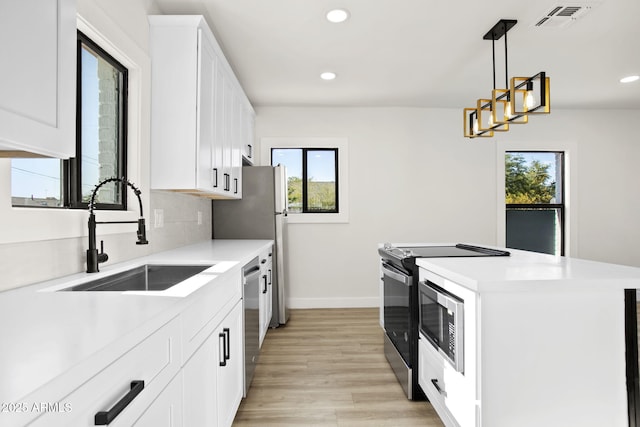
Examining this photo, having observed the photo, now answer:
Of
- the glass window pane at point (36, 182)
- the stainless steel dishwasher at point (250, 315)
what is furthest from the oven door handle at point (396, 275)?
the glass window pane at point (36, 182)

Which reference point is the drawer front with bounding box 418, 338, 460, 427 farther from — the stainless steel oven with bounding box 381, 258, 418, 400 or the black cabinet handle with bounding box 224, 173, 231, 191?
the black cabinet handle with bounding box 224, 173, 231, 191

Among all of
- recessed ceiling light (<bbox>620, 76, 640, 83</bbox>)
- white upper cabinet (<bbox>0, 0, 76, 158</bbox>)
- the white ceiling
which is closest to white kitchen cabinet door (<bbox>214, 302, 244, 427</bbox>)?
white upper cabinet (<bbox>0, 0, 76, 158</bbox>)

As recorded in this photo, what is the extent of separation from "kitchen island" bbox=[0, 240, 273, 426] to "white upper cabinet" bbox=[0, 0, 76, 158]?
422 mm

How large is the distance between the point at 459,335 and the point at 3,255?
1739 millimetres

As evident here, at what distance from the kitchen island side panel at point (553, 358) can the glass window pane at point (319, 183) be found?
10.7 ft

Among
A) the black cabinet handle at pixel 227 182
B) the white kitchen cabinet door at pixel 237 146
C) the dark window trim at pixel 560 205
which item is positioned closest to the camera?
the black cabinet handle at pixel 227 182

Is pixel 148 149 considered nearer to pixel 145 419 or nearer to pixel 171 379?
pixel 171 379

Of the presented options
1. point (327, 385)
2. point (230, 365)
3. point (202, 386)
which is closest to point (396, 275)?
point (327, 385)

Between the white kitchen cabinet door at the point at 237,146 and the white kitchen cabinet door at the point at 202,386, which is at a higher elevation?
the white kitchen cabinet door at the point at 237,146

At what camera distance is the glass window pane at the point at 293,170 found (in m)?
4.64

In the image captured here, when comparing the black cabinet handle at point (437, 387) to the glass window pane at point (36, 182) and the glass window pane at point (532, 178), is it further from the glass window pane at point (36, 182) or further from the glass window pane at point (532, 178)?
the glass window pane at point (532, 178)

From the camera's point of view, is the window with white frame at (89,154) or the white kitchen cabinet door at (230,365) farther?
the white kitchen cabinet door at (230,365)

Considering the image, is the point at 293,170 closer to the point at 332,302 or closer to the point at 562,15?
the point at 332,302

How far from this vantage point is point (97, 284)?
1.50m
